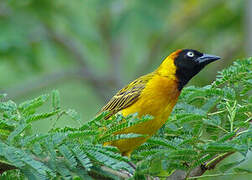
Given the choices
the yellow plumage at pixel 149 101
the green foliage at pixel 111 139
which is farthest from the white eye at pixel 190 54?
the green foliage at pixel 111 139

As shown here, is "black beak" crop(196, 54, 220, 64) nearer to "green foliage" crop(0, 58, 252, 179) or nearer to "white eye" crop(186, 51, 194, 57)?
"white eye" crop(186, 51, 194, 57)

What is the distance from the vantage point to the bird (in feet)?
12.2

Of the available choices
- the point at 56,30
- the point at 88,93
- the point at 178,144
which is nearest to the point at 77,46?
the point at 56,30

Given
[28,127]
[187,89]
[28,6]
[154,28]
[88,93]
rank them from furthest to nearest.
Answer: [88,93]
[28,6]
[154,28]
[187,89]
[28,127]

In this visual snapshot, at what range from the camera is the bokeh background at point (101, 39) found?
8516 mm

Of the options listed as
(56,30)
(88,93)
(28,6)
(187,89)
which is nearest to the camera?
(187,89)

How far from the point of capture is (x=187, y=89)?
3906 mm

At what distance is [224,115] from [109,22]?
8.06 metres

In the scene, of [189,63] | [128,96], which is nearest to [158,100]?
[128,96]

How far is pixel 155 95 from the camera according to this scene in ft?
13.7

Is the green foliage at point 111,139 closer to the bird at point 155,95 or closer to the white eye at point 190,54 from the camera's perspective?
the bird at point 155,95

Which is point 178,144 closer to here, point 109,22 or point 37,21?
point 37,21

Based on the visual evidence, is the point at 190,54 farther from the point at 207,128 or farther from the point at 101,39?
the point at 101,39

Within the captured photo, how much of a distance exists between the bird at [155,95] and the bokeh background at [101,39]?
309 cm
